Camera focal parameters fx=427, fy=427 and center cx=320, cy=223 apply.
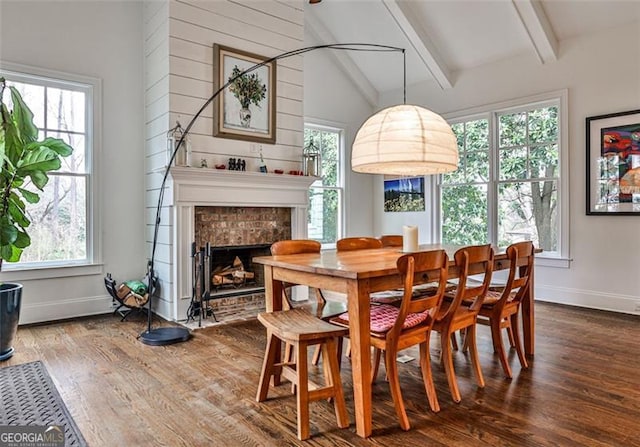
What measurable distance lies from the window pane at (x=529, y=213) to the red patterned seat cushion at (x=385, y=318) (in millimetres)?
3315

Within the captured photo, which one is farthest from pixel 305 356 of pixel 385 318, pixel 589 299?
pixel 589 299

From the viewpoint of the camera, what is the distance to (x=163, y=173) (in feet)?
13.5

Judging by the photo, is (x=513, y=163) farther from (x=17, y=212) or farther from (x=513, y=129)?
(x=17, y=212)

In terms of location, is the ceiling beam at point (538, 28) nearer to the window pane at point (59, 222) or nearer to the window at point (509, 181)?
the window at point (509, 181)

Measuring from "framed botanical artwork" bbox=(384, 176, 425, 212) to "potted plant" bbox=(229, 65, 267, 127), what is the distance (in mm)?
2765

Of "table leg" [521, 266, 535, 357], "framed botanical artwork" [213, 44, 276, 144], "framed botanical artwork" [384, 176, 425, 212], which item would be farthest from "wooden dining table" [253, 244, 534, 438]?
"framed botanical artwork" [384, 176, 425, 212]

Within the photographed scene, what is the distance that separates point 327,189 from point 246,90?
7.42ft

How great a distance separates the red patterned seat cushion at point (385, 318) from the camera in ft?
7.23

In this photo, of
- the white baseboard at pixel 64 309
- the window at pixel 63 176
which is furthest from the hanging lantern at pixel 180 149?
the white baseboard at pixel 64 309

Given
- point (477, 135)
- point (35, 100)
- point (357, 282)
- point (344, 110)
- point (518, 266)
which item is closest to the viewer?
point (357, 282)

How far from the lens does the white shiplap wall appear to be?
13.5ft

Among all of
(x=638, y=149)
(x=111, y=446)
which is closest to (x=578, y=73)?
(x=638, y=149)

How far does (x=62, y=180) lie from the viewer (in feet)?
13.6

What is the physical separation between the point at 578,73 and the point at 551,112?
1.57 feet
